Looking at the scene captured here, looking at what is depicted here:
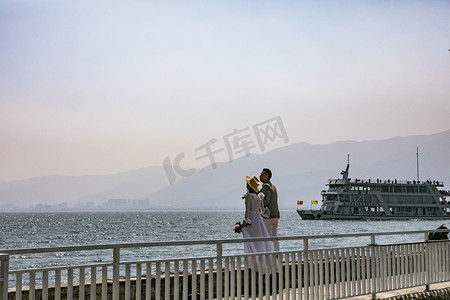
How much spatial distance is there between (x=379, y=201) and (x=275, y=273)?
123m

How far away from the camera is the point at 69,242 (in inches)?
2699

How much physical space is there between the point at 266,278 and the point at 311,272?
80 cm

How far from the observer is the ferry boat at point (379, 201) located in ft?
406

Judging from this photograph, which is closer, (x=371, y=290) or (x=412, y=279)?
(x=371, y=290)

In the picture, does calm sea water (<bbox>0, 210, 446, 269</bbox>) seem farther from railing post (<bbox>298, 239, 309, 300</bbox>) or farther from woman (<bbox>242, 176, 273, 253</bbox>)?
railing post (<bbox>298, 239, 309, 300</bbox>)

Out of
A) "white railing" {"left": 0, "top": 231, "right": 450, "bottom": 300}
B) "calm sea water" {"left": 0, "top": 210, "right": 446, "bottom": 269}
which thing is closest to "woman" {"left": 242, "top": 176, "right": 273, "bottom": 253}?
"white railing" {"left": 0, "top": 231, "right": 450, "bottom": 300}

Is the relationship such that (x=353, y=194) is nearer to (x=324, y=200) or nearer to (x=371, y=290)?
(x=324, y=200)

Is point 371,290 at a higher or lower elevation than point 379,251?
lower

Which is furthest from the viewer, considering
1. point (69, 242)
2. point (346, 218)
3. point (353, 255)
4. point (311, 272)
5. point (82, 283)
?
point (346, 218)

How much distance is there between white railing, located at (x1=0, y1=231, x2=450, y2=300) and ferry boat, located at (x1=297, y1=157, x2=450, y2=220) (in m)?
115

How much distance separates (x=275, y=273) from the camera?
7.21 metres

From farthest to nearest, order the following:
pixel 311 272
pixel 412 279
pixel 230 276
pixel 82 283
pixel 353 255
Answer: pixel 412 279
pixel 353 255
pixel 311 272
pixel 230 276
pixel 82 283

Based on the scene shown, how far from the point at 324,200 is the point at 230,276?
124 meters

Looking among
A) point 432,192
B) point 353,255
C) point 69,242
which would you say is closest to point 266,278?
point 353,255
